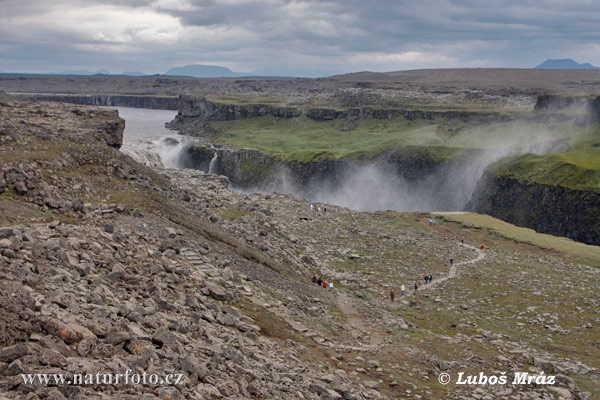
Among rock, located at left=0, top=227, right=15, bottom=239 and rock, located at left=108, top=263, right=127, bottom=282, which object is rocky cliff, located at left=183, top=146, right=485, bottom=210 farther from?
rock, located at left=0, top=227, right=15, bottom=239

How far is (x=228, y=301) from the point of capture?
65.8 feet

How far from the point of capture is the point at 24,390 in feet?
30.1

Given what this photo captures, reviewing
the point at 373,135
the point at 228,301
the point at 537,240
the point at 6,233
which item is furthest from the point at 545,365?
the point at 373,135

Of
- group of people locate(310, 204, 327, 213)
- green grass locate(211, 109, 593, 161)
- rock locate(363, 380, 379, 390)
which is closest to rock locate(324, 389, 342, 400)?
rock locate(363, 380, 379, 390)

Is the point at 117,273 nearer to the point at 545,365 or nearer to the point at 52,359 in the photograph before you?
the point at 52,359

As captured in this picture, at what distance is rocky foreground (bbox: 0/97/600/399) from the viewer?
12.0 m

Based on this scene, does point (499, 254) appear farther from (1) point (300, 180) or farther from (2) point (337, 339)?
(1) point (300, 180)

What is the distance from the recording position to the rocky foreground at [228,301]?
11992 mm

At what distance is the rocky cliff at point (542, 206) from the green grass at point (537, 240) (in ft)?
36.2

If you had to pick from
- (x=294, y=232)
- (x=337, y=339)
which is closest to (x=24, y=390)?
(x=337, y=339)

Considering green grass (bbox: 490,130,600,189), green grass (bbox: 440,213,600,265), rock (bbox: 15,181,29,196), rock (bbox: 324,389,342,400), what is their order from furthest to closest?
green grass (bbox: 490,130,600,189), green grass (bbox: 440,213,600,265), rock (bbox: 15,181,29,196), rock (bbox: 324,389,342,400)

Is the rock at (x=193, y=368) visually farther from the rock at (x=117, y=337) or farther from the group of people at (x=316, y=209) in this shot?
the group of people at (x=316, y=209)

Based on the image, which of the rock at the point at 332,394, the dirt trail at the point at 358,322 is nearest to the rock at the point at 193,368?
the rock at the point at 332,394

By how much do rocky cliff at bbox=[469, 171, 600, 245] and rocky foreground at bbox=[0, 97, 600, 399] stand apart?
2157 centimetres
